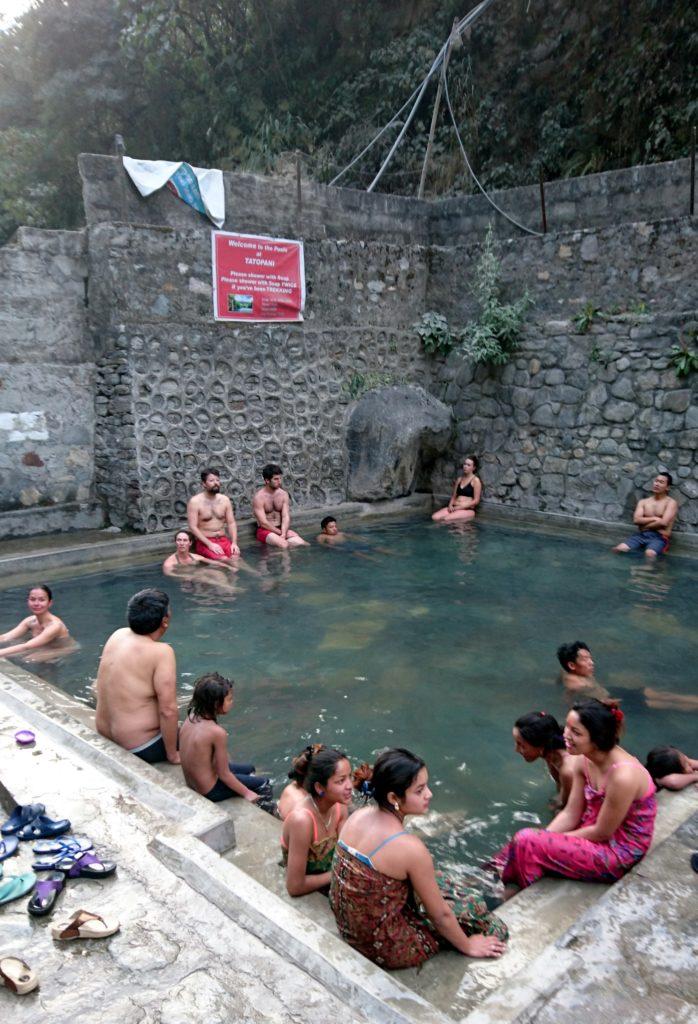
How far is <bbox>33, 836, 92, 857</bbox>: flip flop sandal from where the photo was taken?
9.79 feet

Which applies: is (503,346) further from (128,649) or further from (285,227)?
(128,649)

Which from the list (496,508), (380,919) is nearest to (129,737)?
(380,919)

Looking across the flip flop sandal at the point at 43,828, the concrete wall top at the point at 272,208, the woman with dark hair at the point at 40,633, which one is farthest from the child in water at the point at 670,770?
the concrete wall top at the point at 272,208

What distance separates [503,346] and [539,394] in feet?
2.90

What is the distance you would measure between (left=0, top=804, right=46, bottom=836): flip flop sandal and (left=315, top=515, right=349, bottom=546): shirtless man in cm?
616

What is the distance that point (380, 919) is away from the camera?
2.60m

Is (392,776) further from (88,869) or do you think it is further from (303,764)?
(88,869)

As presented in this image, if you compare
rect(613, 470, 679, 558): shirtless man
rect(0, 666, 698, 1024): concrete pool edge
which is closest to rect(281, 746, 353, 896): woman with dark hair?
rect(0, 666, 698, 1024): concrete pool edge

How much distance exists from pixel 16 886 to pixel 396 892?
4.70ft

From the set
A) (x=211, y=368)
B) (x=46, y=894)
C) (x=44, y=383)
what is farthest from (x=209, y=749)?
(x=211, y=368)

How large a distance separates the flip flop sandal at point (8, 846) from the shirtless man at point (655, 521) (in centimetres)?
736

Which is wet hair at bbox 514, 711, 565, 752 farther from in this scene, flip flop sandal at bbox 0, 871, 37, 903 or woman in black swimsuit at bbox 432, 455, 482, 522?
woman in black swimsuit at bbox 432, 455, 482, 522

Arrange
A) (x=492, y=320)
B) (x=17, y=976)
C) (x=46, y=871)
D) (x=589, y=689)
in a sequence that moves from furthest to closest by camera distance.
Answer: (x=492, y=320) → (x=589, y=689) → (x=46, y=871) → (x=17, y=976)

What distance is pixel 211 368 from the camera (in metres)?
9.42
